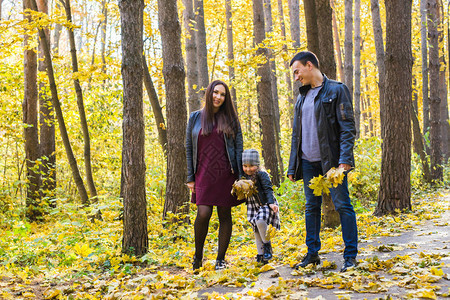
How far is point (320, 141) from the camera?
4.18 meters

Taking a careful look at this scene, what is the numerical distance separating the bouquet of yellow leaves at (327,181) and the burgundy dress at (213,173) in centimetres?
104

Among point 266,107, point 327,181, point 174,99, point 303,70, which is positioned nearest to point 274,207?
point 327,181

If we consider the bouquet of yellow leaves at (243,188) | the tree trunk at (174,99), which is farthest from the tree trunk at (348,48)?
the bouquet of yellow leaves at (243,188)

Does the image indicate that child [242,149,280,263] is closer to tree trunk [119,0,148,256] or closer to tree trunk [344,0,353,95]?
tree trunk [119,0,148,256]

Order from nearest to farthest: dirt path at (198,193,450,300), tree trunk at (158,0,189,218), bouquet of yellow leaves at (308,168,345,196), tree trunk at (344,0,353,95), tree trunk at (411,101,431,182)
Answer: dirt path at (198,193,450,300)
bouquet of yellow leaves at (308,168,345,196)
tree trunk at (158,0,189,218)
tree trunk at (411,101,431,182)
tree trunk at (344,0,353,95)

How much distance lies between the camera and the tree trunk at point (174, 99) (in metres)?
7.40

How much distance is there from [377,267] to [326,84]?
1.87 m

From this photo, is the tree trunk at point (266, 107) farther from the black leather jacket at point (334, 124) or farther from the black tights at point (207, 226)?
the black leather jacket at point (334, 124)

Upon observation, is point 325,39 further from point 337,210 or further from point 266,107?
point 266,107

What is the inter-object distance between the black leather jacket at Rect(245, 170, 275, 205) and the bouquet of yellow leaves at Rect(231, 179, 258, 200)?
0.28m

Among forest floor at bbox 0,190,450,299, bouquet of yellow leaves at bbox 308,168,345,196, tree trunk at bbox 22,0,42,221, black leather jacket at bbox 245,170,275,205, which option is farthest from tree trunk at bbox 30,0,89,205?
bouquet of yellow leaves at bbox 308,168,345,196

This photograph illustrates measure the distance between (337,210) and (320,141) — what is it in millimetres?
707

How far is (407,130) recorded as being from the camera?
26.4 ft

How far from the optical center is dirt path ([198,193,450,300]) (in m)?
3.38
